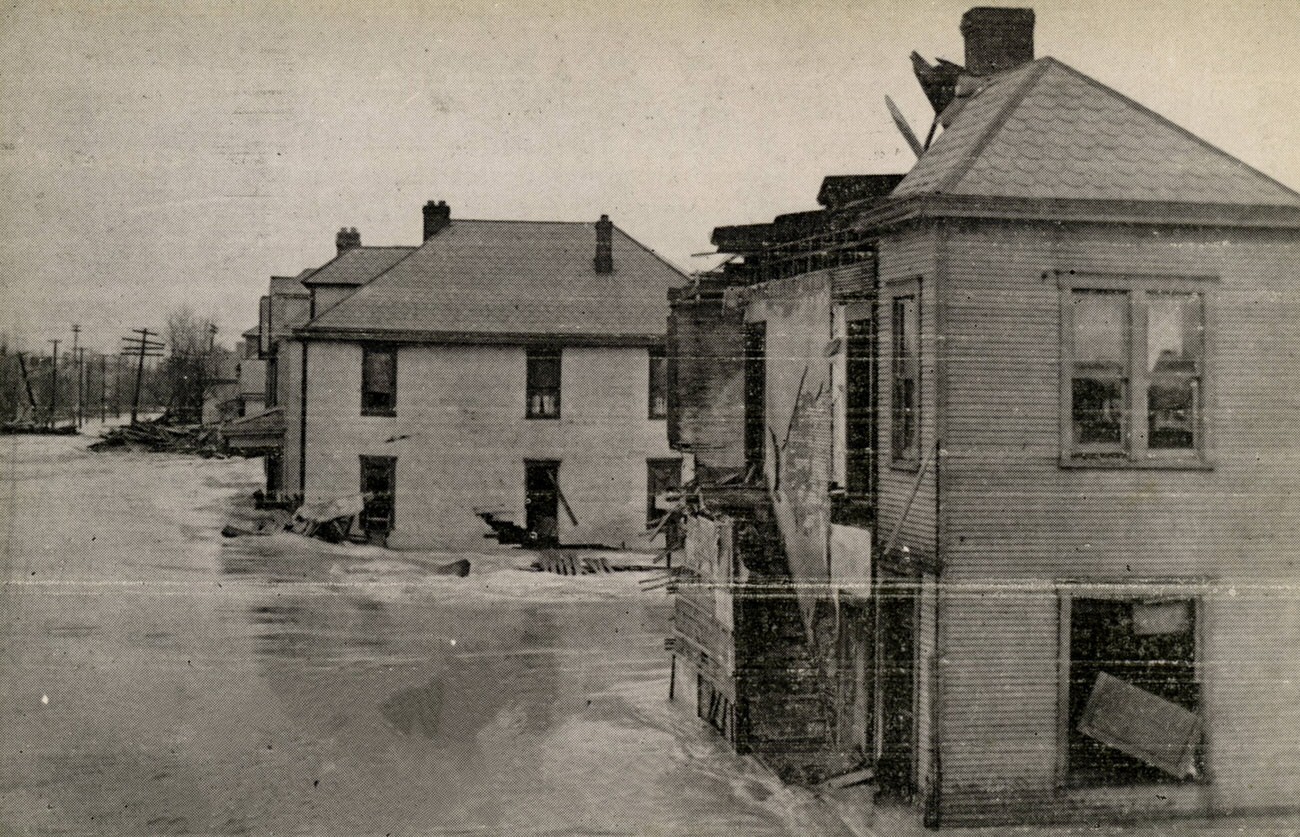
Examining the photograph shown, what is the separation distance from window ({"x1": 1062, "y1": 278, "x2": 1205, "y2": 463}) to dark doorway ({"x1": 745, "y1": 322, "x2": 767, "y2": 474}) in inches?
216

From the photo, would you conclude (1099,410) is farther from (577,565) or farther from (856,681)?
(577,565)

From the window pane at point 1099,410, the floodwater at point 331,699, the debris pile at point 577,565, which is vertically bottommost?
the floodwater at point 331,699

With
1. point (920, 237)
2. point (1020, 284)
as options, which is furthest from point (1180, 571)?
point (920, 237)

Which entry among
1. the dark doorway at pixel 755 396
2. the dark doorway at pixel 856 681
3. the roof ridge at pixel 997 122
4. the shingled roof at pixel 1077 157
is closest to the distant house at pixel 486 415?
the dark doorway at pixel 755 396

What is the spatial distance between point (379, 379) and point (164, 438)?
29.9 meters

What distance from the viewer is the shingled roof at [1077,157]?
10562mm

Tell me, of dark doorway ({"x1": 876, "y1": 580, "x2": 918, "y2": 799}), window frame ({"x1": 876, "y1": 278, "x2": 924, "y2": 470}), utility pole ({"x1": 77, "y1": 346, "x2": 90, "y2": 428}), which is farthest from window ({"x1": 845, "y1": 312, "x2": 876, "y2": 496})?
utility pole ({"x1": 77, "y1": 346, "x2": 90, "y2": 428})

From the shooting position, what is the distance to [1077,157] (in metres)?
10.9

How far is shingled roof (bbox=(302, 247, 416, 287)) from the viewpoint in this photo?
99.3 feet

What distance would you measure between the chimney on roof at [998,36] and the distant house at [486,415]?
15409mm

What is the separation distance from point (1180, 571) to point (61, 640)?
55.5ft

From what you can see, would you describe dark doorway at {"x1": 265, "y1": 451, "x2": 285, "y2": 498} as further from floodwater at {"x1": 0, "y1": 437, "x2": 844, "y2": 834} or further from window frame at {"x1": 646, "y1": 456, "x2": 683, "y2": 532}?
window frame at {"x1": 646, "y1": 456, "x2": 683, "y2": 532}

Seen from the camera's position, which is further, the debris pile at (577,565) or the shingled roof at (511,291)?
the shingled roof at (511,291)

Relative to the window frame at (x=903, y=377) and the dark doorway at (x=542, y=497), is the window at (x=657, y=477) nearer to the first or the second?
the dark doorway at (x=542, y=497)
